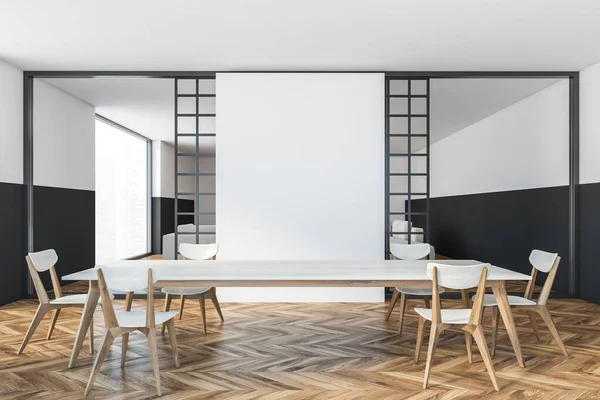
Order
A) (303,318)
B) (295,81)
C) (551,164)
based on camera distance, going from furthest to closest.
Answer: (551,164)
(295,81)
(303,318)

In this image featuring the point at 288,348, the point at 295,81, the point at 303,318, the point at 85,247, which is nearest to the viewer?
the point at 288,348

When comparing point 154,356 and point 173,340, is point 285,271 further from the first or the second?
point 154,356

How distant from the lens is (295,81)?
19.3 feet

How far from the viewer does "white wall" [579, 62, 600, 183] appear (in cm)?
561

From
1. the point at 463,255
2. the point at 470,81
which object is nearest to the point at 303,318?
the point at 470,81

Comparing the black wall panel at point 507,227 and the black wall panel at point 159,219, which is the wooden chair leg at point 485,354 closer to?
the black wall panel at point 507,227

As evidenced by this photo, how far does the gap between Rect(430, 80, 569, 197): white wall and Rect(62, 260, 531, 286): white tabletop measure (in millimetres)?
3639

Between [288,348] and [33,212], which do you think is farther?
[33,212]

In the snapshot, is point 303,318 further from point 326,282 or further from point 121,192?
point 121,192

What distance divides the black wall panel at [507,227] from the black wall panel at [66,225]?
21.9ft

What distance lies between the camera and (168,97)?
7473 mm

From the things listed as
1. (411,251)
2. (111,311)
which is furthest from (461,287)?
(111,311)

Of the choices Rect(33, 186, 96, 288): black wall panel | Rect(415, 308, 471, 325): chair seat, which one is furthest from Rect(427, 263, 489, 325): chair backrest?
Rect(33, 186, 96, 288): black wall panel

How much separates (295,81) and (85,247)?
4287 millimetres
